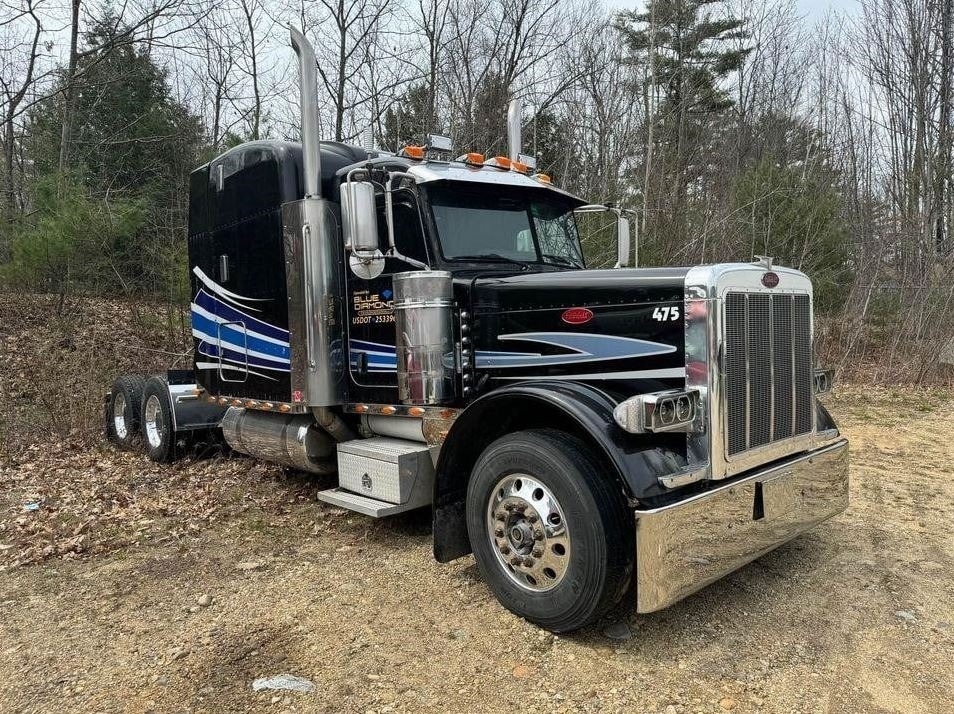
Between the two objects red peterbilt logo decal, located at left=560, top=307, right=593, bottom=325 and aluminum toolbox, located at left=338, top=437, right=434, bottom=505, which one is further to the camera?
aluminum toolbox, located at left=338, top=437, right=434, bottom=505

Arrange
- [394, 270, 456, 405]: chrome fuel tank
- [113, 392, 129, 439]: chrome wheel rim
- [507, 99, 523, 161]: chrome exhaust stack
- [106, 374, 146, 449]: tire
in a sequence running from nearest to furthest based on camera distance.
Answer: [394, 270, 456, 405]: chrome fuel tank, [507, 99, 523, 161]: chrome exhaust stack, [106, 374, 146, 449]: tire, [113, 392, 129, 439]: chrome wheel rim

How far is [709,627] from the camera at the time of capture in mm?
3533

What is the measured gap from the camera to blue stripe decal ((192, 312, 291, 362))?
5.63 meters

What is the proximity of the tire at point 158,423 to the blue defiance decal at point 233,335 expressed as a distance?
2.71 feet

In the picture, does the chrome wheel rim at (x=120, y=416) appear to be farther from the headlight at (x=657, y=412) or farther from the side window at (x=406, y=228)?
the headlight at (x=657, y=412)

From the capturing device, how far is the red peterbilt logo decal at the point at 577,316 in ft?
12.8

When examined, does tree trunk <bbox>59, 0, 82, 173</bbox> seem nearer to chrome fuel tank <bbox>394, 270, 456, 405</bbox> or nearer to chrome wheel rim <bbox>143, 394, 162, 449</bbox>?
chrome wheel rim <bbox>143, 394, 162, 449</bbox>

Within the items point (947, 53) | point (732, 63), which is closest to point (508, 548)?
point (947, 53)

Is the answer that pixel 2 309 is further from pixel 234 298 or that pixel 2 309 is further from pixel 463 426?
pixel 463 426

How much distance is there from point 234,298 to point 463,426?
10.2ft

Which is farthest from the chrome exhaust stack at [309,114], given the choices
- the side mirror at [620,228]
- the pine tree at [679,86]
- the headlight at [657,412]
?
the pine tree at [679,86]

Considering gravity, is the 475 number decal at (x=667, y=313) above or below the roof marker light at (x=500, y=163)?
below

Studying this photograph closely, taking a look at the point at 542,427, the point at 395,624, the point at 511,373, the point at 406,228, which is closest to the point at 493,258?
the point at 406,228

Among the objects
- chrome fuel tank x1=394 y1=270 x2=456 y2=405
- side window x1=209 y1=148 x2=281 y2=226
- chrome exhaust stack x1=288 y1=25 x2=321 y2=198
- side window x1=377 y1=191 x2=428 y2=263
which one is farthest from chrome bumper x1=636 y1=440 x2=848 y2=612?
side window x1=209 y1=148 x2=281 y2=226
